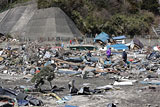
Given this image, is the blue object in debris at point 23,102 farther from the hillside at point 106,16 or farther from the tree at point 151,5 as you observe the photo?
the tree at point 151,5

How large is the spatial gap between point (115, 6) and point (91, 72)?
38783mm

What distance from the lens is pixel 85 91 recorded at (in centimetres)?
880

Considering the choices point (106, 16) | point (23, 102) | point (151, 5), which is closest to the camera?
point (23, 102)

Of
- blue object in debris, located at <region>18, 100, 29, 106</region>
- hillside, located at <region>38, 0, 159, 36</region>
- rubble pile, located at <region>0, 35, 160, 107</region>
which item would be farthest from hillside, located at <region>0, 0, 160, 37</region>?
blue object in debris, located at <region>18, 100, 29, 106</region>

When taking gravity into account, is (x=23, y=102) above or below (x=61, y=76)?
above

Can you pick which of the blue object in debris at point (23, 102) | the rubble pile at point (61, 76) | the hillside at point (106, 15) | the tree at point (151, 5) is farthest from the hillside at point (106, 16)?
the blue object in debris at point (23, 102)

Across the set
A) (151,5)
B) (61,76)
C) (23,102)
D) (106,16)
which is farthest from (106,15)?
(23,102)

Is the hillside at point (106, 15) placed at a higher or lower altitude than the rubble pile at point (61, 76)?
higher

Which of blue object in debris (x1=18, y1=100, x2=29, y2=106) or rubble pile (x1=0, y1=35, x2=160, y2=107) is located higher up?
blue object in debris (x1=18, y1=100, x2=29, y2=106)

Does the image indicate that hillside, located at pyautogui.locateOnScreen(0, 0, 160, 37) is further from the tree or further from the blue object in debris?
the blue object in debris

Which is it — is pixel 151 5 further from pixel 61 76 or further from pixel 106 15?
pixel 61 76

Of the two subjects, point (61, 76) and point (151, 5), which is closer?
point (61, 76)

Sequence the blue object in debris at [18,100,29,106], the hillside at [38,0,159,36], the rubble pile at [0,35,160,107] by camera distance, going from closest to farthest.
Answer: the blue object in debris at [18,100,29,106], the rubble pile at [0,35,160,107], the hillside at [38,0,159,36]

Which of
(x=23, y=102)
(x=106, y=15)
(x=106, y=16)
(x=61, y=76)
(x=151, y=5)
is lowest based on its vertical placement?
(x=61, y=76)
